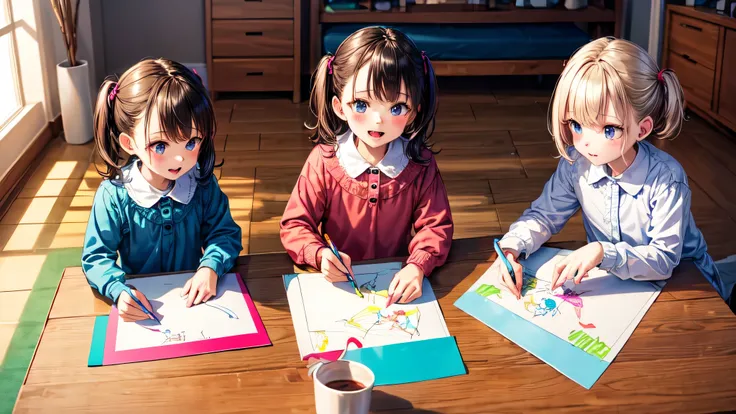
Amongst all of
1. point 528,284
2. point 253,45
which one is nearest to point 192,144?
point 528,284

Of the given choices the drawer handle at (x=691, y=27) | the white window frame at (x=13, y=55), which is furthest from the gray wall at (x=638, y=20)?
the white window frame at (x=13, y=55)

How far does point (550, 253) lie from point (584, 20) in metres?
3.50

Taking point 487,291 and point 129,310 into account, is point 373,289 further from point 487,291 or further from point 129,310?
point 129,310

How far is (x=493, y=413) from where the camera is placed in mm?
1086

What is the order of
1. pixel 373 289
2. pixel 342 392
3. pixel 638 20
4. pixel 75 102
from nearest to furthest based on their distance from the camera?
pixel 342 392 → pixel 373 289 → pixel 75 102 → pixel 638 20

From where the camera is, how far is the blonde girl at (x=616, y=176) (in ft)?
4.28

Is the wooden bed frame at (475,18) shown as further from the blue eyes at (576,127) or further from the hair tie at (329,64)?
the blue eyes at (576,127)

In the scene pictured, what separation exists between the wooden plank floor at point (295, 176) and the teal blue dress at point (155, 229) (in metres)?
0.92

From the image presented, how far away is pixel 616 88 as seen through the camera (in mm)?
1290

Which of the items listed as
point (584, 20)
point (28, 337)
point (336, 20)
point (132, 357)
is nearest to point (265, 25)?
point (336, 20)

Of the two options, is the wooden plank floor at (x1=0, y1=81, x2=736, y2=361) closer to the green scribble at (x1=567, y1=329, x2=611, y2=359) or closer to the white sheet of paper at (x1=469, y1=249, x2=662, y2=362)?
the white sheet of paper at (x1=469, y1=249, x2=662, y2=362)

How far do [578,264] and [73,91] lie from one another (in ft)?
10.0

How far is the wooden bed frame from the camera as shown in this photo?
15.0 feet

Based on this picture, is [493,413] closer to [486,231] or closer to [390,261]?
[390,261]
